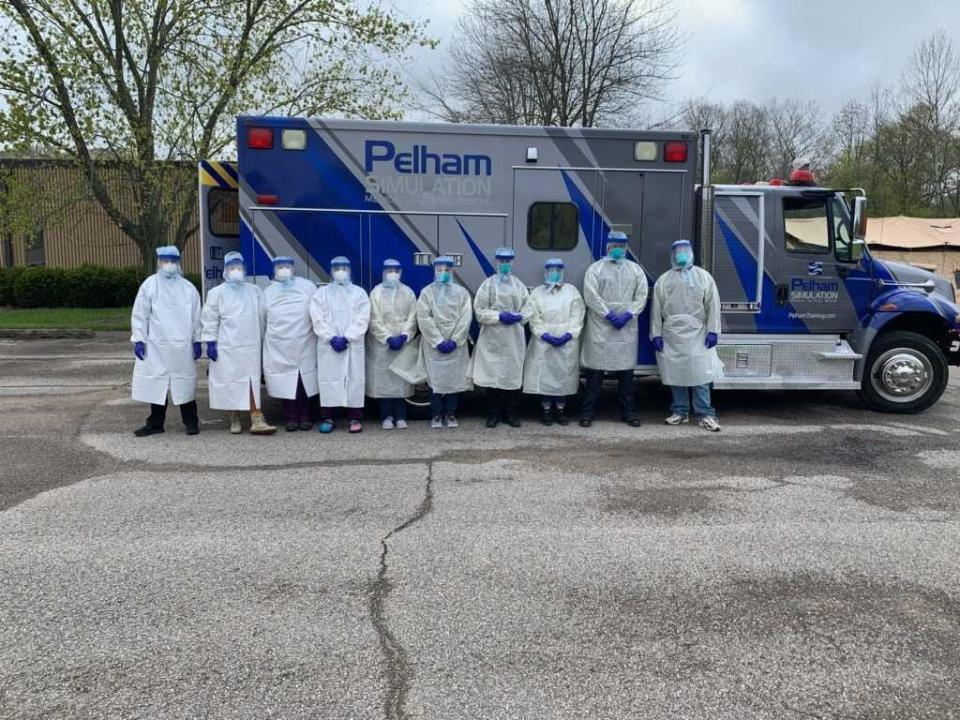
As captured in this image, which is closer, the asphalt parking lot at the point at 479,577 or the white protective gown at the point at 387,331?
the asphalt parking lot at the point at 479,577

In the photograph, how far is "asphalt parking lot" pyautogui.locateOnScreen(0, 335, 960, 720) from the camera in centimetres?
298

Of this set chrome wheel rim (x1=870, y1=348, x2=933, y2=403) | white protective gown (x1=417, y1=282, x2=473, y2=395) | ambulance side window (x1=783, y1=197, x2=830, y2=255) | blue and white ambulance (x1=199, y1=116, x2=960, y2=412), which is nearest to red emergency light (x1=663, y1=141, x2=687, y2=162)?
blue and white ambulance (x1=199, y1=116, x2=960, y2=412)

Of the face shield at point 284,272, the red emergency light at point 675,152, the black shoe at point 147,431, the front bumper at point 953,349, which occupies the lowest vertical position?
the black shoe at point 147,431

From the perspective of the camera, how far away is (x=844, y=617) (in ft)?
Answer: 11.8

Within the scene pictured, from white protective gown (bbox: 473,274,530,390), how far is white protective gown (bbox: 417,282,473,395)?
0.16 metres

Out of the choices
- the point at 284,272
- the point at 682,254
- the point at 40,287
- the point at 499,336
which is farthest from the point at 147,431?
the point at 40,287

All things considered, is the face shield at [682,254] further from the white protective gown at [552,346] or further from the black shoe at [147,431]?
the black shoe at [147,431]

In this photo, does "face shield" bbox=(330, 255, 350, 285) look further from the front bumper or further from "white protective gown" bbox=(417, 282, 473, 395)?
the front bumper

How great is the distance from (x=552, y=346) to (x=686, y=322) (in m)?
1.38

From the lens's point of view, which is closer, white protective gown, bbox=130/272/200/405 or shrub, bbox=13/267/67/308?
white protective gown, bbox=130/272/200/405

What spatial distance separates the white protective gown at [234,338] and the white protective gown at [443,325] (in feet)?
5.40

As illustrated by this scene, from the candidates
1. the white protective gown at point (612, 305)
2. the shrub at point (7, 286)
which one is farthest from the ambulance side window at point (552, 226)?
the shrub at point (7, 286)

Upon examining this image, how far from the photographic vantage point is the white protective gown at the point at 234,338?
724 centimetres

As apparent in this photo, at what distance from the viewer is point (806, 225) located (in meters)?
8.03
